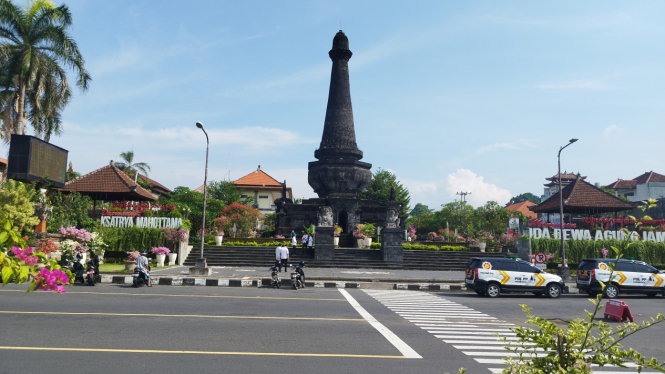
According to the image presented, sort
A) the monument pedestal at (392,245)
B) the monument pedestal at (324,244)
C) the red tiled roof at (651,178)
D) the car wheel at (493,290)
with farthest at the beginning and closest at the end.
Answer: the red tiled roof at (651,178) < the monument pedestal at (392,245) < the monument pedestal at (324,244) < the car wheel at (493,290)

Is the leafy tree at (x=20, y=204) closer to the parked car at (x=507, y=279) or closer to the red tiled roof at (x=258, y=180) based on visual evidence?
the parked car at (x=507, y=279)

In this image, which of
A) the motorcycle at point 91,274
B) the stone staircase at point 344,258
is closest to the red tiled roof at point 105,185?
the stone staircase at point 344,258

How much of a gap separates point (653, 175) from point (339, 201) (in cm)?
5444

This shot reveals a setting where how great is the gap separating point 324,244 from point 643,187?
192 feet

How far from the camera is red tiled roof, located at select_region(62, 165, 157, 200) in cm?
3103

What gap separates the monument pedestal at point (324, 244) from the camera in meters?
28.0

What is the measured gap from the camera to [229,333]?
27.8 ft

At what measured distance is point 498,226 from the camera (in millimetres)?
53375

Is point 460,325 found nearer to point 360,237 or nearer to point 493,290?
point 493,290

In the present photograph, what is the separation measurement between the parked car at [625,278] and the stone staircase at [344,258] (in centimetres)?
1118

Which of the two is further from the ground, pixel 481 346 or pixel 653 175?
pixel 653 175

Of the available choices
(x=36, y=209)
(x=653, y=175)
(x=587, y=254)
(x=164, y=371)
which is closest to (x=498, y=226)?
(x=587, y=254)

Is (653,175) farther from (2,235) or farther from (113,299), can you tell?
(2,235)

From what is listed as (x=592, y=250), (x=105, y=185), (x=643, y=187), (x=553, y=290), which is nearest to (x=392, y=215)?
(x=592, y=250)
